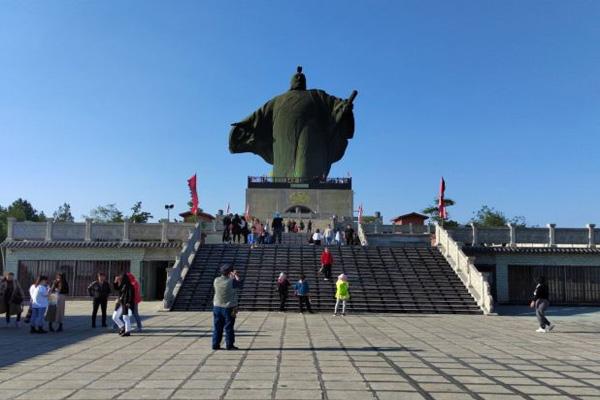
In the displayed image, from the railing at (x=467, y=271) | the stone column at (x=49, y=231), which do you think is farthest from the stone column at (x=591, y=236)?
the stone column at (x=49, y=231)

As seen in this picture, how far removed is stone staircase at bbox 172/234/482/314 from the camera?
18.7m

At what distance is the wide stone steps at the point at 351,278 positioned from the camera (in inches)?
735

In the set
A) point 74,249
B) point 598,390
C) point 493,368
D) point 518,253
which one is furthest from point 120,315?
point 518,253

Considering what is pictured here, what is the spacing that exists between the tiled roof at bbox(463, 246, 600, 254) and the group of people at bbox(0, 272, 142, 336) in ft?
58.4

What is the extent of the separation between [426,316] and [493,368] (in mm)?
9548

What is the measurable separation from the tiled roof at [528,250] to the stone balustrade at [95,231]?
45.0 ft

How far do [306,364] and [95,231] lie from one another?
71.4ft

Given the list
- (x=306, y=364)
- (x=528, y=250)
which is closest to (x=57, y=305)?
(x=306, y=364)

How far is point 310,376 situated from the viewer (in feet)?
22.9

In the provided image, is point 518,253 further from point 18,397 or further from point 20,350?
point 18,397

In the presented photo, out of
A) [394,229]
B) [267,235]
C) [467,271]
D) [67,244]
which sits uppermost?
[394,229]

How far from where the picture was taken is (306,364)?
25.9ft

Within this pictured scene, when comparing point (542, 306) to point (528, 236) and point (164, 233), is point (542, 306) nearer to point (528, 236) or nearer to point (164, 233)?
point (528, 236)

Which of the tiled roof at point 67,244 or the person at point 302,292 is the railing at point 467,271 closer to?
the person at point 302,292
